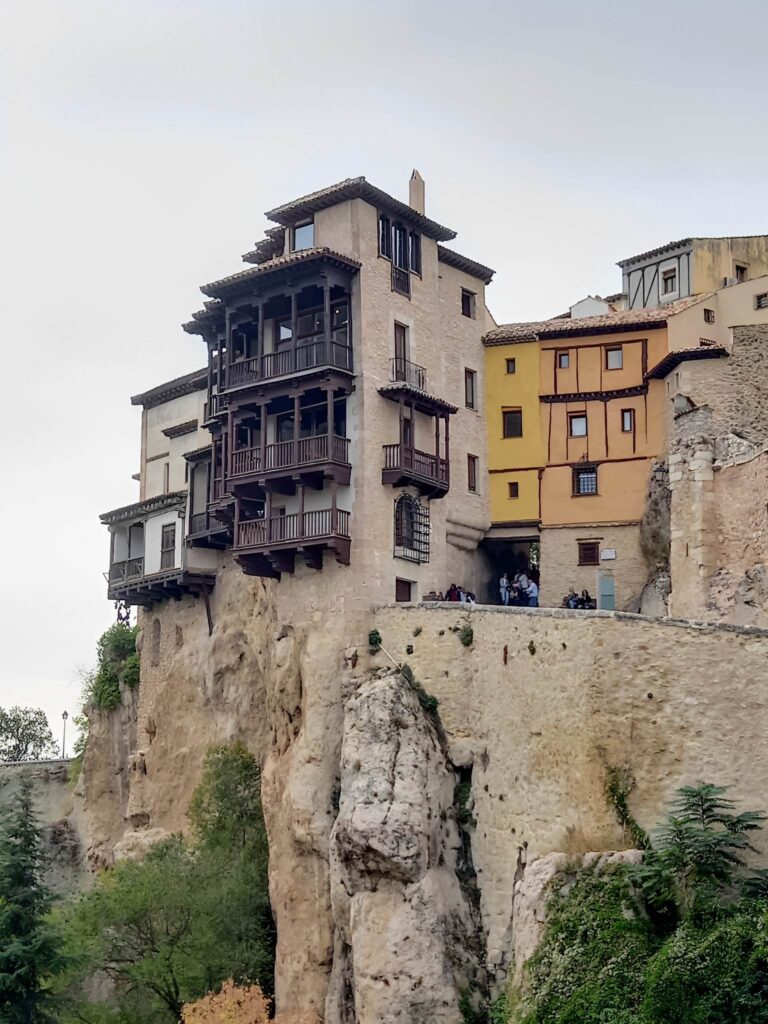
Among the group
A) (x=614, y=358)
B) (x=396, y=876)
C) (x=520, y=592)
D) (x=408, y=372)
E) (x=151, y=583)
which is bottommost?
(x=396, y=876)

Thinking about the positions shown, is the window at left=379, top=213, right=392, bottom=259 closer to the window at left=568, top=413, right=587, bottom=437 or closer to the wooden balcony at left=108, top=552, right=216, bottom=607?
the window at left=568, top=413, right=587, bottom=437

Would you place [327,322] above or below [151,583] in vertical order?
above

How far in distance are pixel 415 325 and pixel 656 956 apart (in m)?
26.4

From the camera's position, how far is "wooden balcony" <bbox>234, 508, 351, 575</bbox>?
5356cm

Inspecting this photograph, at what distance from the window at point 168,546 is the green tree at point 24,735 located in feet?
120

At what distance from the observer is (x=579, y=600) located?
5759 cm

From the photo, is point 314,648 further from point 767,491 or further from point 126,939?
point 767,491

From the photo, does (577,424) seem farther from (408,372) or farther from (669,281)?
(669,281)

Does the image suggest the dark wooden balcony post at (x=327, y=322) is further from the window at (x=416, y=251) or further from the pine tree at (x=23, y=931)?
the pine tree at (x=23, y=931)

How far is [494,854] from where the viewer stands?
4756 cm

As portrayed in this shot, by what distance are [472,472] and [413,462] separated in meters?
5.92

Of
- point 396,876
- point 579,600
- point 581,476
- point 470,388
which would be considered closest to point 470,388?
point 470,388

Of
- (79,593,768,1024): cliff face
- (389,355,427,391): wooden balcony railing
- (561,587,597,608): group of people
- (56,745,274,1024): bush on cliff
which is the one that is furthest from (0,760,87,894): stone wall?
(389,355,427,391): wooden balcony railing

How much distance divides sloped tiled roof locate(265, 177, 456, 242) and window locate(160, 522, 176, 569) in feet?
44.2
